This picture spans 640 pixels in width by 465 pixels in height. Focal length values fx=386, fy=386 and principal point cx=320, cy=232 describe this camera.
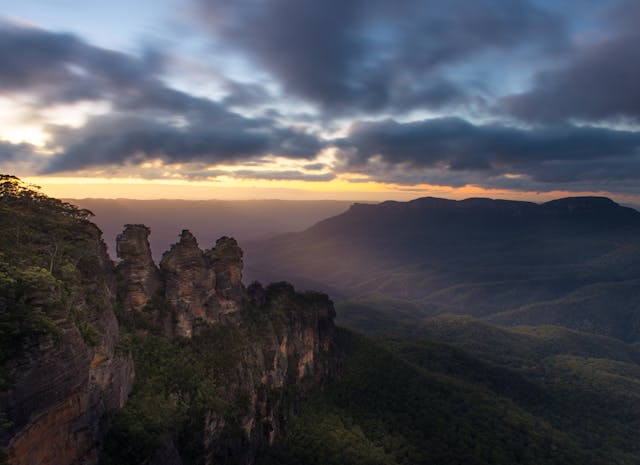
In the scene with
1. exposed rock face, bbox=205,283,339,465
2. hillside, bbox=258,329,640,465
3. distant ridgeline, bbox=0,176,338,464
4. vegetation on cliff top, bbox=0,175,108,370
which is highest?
vegetation on cliff top, bbox=0,175,108,370

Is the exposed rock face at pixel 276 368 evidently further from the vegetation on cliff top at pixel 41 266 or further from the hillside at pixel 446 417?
the vegetation on cliff top at pixel 41 266

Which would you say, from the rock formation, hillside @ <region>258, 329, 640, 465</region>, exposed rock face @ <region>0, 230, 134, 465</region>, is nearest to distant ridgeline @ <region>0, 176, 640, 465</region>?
exposed rock face @ <region>0, 230, 134, 465</region>

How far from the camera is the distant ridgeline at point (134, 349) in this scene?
68.4ft

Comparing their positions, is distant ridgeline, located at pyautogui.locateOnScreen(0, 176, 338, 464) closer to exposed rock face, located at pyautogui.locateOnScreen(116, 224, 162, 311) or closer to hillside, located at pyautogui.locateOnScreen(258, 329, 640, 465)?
exposed rock face, located at pyautogui.locateOnScreen(116, 224, 162, 311)

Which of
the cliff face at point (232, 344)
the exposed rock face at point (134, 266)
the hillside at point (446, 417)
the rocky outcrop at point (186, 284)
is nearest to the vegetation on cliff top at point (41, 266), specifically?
the exposed rock face at point (134, 266)

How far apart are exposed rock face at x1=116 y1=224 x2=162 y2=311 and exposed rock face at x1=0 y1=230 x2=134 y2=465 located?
1858 cm

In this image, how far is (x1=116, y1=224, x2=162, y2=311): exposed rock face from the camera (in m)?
50.0

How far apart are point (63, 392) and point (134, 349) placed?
75.7 feet

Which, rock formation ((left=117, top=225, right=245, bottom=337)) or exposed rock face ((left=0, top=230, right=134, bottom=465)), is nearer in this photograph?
exposed rock face ((left=0, top=230, right=134, bottom=465))

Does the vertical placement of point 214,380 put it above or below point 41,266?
below

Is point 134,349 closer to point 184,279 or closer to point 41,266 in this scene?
point 184,279

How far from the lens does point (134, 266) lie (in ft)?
166

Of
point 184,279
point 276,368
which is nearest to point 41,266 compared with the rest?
point 184,279

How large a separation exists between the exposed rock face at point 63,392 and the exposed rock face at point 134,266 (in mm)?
18584
